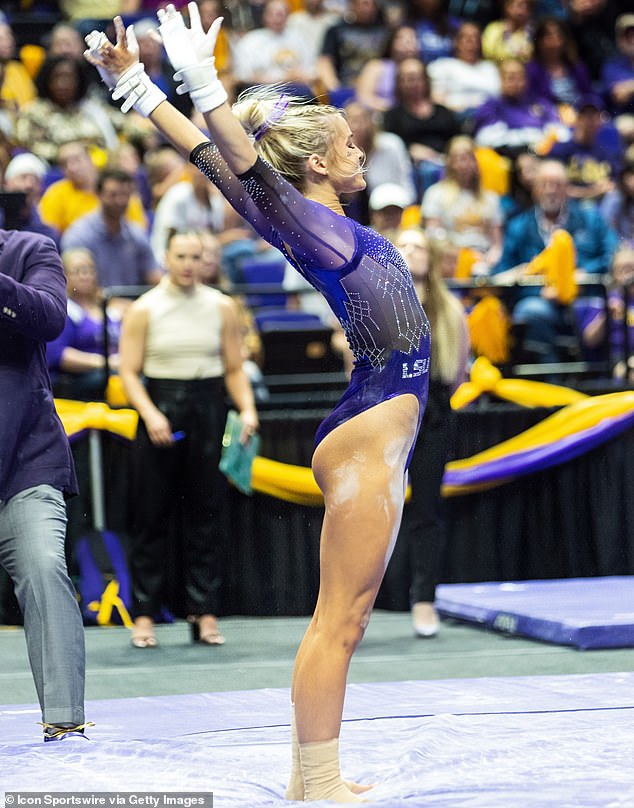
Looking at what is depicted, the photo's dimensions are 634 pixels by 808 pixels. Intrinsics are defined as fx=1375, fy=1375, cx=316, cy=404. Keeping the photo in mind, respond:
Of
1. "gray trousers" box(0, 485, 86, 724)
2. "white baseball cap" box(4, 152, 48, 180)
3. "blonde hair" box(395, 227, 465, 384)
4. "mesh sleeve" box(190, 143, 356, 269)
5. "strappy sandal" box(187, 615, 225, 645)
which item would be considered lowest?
"strappy sandal" box(187, 615, 225, 645)

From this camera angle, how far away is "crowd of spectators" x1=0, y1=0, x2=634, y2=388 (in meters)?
8.38

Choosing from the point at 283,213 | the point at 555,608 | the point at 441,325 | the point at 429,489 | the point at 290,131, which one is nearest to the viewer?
the point at 283,213

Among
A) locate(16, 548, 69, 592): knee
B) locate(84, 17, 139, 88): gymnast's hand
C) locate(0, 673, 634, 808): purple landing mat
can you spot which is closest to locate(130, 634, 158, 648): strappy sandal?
locate(0, 673, 634, 808): purple landing mat

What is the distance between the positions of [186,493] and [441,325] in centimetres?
141

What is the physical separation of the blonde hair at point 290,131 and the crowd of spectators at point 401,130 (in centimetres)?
Result: 347

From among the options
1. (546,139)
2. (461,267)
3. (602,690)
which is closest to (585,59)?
(546,139)

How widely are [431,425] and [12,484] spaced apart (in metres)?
2.66

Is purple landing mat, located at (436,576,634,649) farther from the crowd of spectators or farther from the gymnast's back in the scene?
the gymnast's back

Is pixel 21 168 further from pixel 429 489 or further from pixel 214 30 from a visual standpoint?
pixel 214 30

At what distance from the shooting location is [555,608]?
598 cm

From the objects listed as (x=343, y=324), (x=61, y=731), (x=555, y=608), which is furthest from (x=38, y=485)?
(x=555, y=608)

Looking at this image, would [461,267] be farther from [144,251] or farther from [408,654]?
[408,654]

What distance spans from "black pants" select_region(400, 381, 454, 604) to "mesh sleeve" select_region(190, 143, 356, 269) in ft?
9.95

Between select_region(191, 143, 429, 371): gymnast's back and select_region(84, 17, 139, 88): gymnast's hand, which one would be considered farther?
select_region(84, 17, 139, 88): gymnast's hand
